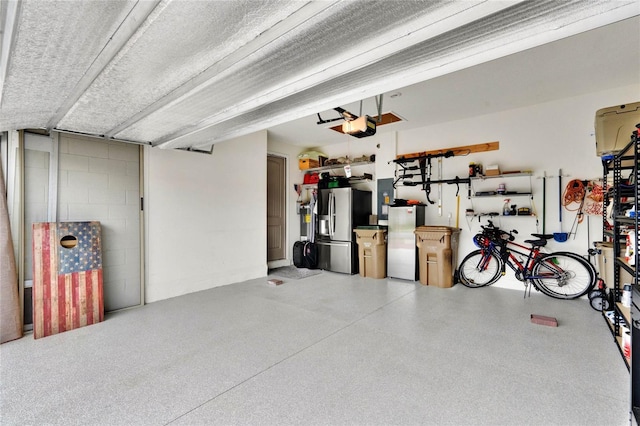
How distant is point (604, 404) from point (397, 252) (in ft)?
11.8

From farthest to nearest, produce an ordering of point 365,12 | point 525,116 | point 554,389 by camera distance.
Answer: point 525,116 → point 554,389 → point 365,12

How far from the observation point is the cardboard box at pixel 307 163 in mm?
6804

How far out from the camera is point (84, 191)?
351 centimetres

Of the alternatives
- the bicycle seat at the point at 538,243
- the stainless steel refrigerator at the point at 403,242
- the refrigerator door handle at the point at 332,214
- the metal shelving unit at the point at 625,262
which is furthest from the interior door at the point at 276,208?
the metal shelving unit at the point at 625,262

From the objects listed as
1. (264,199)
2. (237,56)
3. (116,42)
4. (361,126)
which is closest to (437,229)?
(361,126)

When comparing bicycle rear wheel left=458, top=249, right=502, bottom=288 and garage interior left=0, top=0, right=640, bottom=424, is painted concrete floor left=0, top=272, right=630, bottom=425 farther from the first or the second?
bicycle rear wheel left=458, top=249, right=502, bottom=288

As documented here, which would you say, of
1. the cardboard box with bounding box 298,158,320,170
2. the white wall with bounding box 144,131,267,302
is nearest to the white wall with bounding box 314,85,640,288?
the cardboard box with bounding box 298,158,320,170

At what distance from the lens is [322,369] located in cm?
230

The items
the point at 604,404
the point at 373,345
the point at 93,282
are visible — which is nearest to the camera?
the point at 604,404

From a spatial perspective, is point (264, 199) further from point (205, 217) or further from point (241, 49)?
point (241, 49)

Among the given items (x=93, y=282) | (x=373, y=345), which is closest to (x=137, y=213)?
(x=93, y=282)

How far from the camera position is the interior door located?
6.52m

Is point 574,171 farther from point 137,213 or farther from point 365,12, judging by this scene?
point 137,213

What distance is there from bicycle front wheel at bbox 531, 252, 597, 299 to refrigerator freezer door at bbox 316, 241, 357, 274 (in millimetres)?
3087
